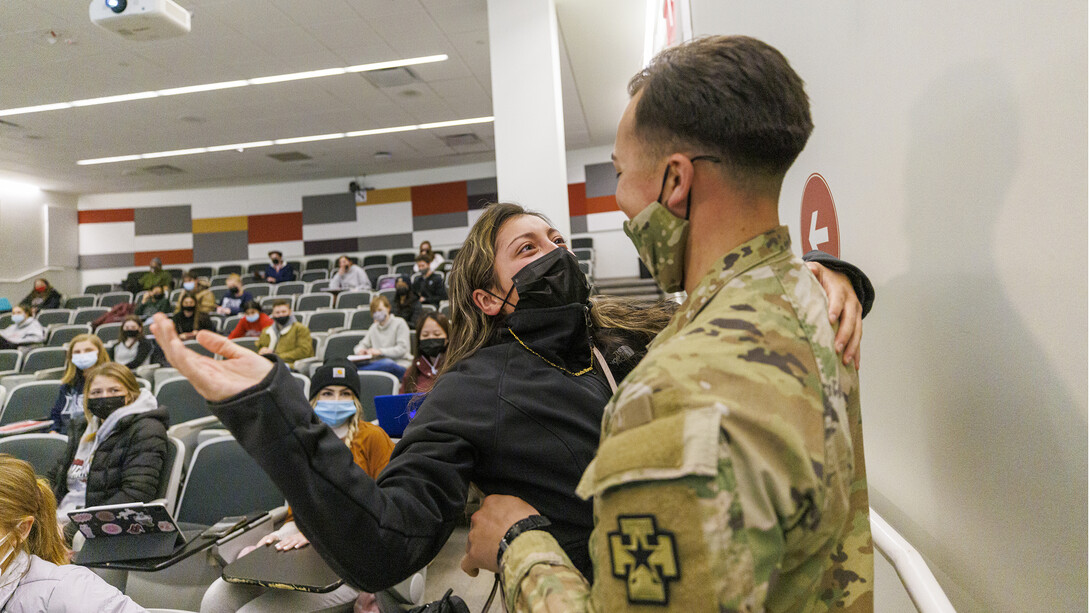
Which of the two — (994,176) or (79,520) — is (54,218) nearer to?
(79,520)

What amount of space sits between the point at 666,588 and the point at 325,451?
0.46 metres

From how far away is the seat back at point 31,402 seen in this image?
4.56 metres

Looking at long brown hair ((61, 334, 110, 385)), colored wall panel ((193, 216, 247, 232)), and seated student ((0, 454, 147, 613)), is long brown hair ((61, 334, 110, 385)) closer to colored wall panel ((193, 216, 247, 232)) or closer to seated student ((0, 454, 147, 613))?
seated student ((0, 454, 147, 613))

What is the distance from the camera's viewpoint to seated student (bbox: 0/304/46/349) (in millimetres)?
8133

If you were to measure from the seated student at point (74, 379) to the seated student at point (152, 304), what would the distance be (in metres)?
5.68

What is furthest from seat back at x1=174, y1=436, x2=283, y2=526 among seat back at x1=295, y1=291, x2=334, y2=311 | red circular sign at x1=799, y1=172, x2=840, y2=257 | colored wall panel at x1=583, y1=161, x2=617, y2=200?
colored wall panel at x1=583, y1=161, x2=617, y2=200

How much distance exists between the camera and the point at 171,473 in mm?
2840

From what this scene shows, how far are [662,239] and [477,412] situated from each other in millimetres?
446

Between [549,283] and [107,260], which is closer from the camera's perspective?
[549,283]

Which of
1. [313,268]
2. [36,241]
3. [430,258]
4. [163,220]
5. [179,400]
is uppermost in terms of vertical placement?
[163,220]

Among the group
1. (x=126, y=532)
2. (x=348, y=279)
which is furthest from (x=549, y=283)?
(x=348, y=279)

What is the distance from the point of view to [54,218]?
13.2m

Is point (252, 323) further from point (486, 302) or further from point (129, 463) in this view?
point (486, 302)

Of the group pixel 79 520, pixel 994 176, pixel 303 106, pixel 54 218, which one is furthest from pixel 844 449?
pixel 54 218
